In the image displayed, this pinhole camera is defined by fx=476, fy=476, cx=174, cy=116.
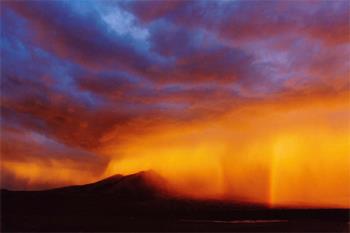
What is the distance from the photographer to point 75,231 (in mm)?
34469

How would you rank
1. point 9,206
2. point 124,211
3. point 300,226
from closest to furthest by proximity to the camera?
1. point 300,226
2. point 9,206
3. point 124,211

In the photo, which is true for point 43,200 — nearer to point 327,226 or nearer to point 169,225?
point 169,225

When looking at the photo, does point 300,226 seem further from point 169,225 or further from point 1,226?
point 1,226

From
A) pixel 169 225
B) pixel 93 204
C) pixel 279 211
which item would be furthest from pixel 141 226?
pixel 279 211

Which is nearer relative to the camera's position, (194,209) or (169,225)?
(169,225)

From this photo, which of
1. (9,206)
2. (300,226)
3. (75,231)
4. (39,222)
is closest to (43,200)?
(9,206)

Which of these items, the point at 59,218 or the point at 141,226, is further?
the point at 59,218

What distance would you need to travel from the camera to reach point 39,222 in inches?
1522

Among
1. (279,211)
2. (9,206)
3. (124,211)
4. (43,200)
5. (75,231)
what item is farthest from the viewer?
(279,211)

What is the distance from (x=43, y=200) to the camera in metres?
61.5

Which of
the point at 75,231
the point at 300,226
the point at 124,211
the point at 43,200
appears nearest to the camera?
the point at 75,231

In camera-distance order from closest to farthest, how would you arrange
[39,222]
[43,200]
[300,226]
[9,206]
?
[39,222], [300,226], [9,206], [43,200]

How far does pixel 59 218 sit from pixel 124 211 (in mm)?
15593

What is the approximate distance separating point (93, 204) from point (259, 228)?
27.7 metres
